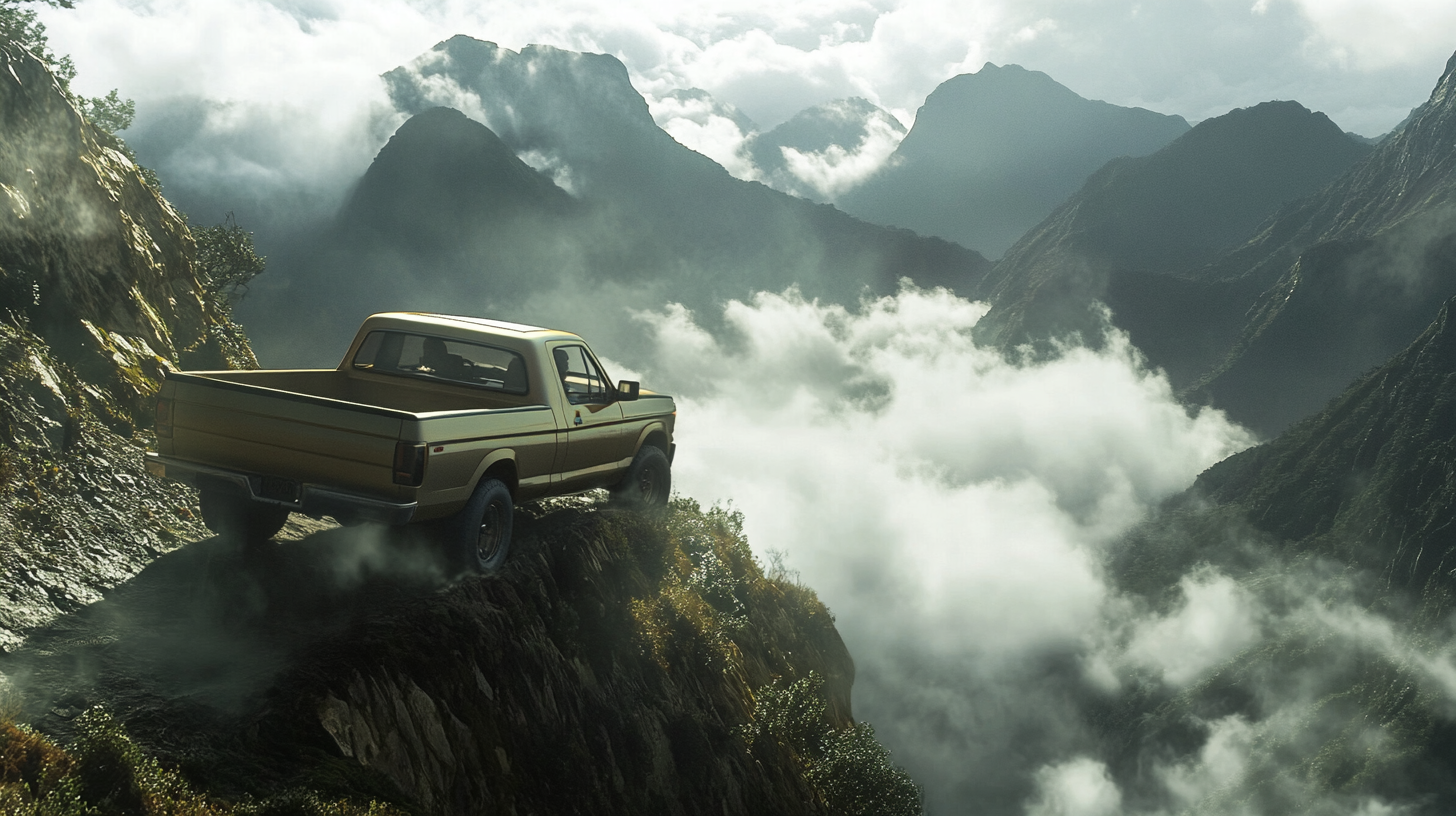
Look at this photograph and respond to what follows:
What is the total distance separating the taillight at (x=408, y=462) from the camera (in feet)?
23.9

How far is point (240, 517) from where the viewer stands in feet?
29.9

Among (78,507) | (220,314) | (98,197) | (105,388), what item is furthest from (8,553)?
(220,314)

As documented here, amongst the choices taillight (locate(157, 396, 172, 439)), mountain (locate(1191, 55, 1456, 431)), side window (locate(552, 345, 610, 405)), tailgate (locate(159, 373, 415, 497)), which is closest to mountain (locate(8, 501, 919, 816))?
tailgate (locate(159, 373, 415, 497))

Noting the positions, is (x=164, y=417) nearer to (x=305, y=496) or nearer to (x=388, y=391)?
(x=305, y=496)

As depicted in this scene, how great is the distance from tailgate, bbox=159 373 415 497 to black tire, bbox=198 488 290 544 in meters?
1.28

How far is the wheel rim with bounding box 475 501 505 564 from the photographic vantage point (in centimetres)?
898

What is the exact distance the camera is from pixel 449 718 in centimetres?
783

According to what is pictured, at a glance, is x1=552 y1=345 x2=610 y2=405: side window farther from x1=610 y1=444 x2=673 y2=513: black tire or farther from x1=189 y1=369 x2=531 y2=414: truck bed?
x1=610 y1=444 x2=673 y2=513: black tire

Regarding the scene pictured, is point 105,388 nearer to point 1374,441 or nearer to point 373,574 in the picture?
point 373,574

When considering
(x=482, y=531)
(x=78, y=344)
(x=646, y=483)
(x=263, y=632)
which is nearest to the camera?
(x=263, y=632)

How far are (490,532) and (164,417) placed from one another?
2916mm

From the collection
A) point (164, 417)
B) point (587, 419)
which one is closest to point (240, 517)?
point (164, 417)

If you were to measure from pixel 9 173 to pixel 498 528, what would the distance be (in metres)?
9.13

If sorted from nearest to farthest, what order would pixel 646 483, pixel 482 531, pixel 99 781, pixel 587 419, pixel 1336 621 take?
pixel 99 781 < pixel 482 531 < pixel 587 419 < pixel 646 483 < pixel 1336 621
